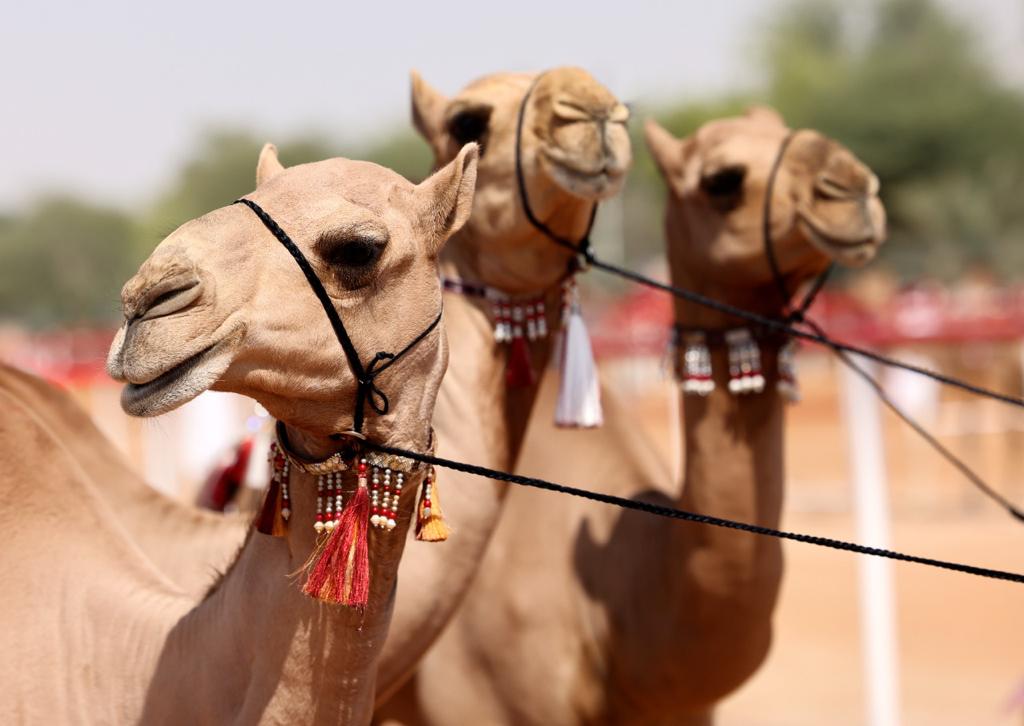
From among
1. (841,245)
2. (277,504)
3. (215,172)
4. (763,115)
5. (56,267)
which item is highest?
(215,172)

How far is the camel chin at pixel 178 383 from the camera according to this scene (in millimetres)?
2238

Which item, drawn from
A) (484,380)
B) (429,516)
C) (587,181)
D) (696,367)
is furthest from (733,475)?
(429,516)

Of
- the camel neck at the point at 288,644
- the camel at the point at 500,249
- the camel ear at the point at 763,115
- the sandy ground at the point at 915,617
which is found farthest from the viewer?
the sandy ground at the point at 915,617

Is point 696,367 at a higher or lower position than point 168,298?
higher

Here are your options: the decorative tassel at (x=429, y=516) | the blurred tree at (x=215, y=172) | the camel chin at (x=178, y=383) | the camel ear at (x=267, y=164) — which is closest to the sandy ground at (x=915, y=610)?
the decorative tassel at (x=429, y=516)

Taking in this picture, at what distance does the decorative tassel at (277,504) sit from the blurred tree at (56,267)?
34.1 meters

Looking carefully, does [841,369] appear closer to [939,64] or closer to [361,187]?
[361,187]

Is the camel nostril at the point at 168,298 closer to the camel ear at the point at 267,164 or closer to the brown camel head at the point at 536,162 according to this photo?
the camel ear at the point at 267,164

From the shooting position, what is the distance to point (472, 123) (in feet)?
13.3

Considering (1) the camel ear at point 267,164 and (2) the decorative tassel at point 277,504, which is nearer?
(2) the decorative tassel at point 277,504

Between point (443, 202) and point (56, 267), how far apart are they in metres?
41.6

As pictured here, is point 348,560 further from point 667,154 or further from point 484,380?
point 667,154

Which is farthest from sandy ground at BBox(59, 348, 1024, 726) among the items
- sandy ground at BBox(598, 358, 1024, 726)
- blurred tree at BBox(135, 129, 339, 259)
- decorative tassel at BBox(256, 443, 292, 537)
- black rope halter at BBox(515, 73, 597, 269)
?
blurred tree at BBox(135, 129, 339, 259)

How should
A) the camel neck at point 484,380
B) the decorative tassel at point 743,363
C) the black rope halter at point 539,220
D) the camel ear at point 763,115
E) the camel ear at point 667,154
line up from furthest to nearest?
the camel ear at point 763,115 < the camel ear at point 667,154 < the decorative tassel at point 743,363 < the black rope halter at point 539,220 < the camel neck at point 484,380
